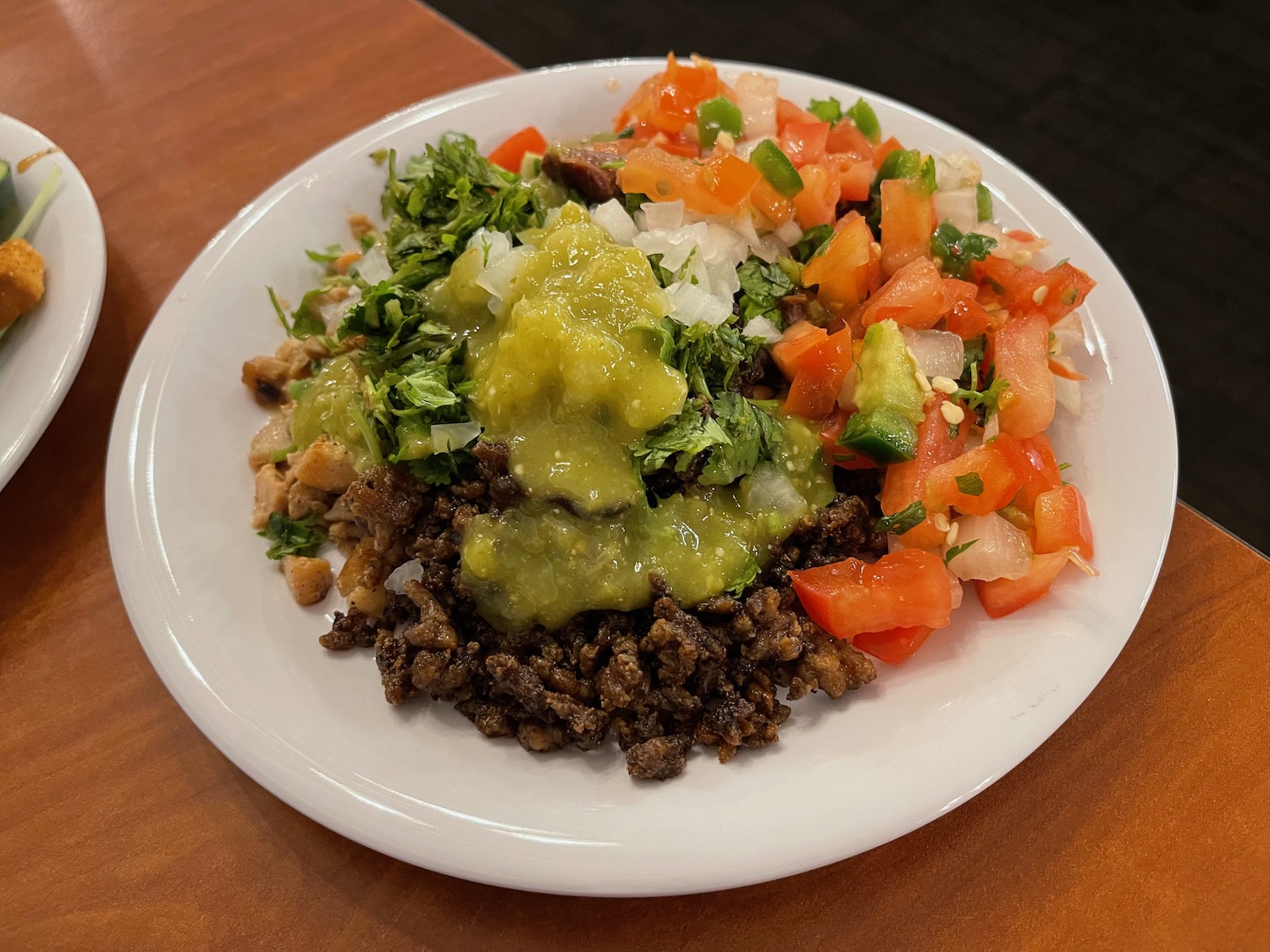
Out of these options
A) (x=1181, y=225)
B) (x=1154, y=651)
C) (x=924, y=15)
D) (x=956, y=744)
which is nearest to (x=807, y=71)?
(x=924, y=15)

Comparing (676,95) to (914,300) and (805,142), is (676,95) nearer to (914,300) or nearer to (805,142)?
(805,142)

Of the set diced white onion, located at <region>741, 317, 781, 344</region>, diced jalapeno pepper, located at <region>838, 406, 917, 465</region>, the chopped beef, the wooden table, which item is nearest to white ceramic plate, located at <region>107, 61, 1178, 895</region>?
the wooden table

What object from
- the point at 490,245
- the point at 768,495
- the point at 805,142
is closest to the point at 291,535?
the point at 490,245

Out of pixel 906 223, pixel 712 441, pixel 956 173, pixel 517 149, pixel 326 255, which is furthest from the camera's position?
pixel 517 149

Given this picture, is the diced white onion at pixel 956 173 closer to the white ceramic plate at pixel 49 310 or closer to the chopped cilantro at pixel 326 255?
the chopped cilantro at pixel 326 255

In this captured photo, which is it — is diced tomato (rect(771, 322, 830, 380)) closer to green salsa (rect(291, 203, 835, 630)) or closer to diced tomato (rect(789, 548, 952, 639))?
green salsa (rect(291, 203, 835, 630))

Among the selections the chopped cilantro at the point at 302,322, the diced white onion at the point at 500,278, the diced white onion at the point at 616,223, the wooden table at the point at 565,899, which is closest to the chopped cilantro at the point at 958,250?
the diced white onion at the point at 616,223
